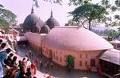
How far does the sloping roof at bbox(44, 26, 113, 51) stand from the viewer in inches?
1065

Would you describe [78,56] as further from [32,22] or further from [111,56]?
[32,22]

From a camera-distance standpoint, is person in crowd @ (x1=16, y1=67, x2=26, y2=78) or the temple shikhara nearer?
person in crowd @ (x1=16, y1=67, x2=26, y2=78)

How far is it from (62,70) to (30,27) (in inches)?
1052

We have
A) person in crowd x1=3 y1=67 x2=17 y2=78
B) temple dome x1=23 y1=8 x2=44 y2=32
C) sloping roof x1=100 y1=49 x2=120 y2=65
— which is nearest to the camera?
person in crowd x1=3 y1=67 x2=17 y2=78

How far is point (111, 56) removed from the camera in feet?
78.8

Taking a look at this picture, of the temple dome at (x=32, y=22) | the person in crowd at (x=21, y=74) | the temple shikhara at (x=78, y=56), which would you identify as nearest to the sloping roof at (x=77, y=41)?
the temple shikhara at (x=78, y=56)

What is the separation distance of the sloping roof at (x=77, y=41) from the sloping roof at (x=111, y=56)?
1.32 metres

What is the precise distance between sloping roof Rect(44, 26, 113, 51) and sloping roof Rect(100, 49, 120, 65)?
4.32 ft

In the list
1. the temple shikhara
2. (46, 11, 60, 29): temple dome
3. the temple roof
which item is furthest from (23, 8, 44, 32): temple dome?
the temple shikhara

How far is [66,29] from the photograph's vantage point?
98.9 feet

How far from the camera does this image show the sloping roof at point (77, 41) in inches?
1065

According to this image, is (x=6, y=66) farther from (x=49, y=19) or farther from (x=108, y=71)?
(x=49, y=19)

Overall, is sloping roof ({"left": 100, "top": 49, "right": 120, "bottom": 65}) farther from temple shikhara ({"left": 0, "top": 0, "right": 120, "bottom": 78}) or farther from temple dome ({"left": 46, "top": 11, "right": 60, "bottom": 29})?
temple dome ({"left": 46, "top": 11, "right": 60, "bottom": 29})

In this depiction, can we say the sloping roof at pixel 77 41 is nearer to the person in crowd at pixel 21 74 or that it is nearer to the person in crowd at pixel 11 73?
the person in crowd at pixel 11 73
